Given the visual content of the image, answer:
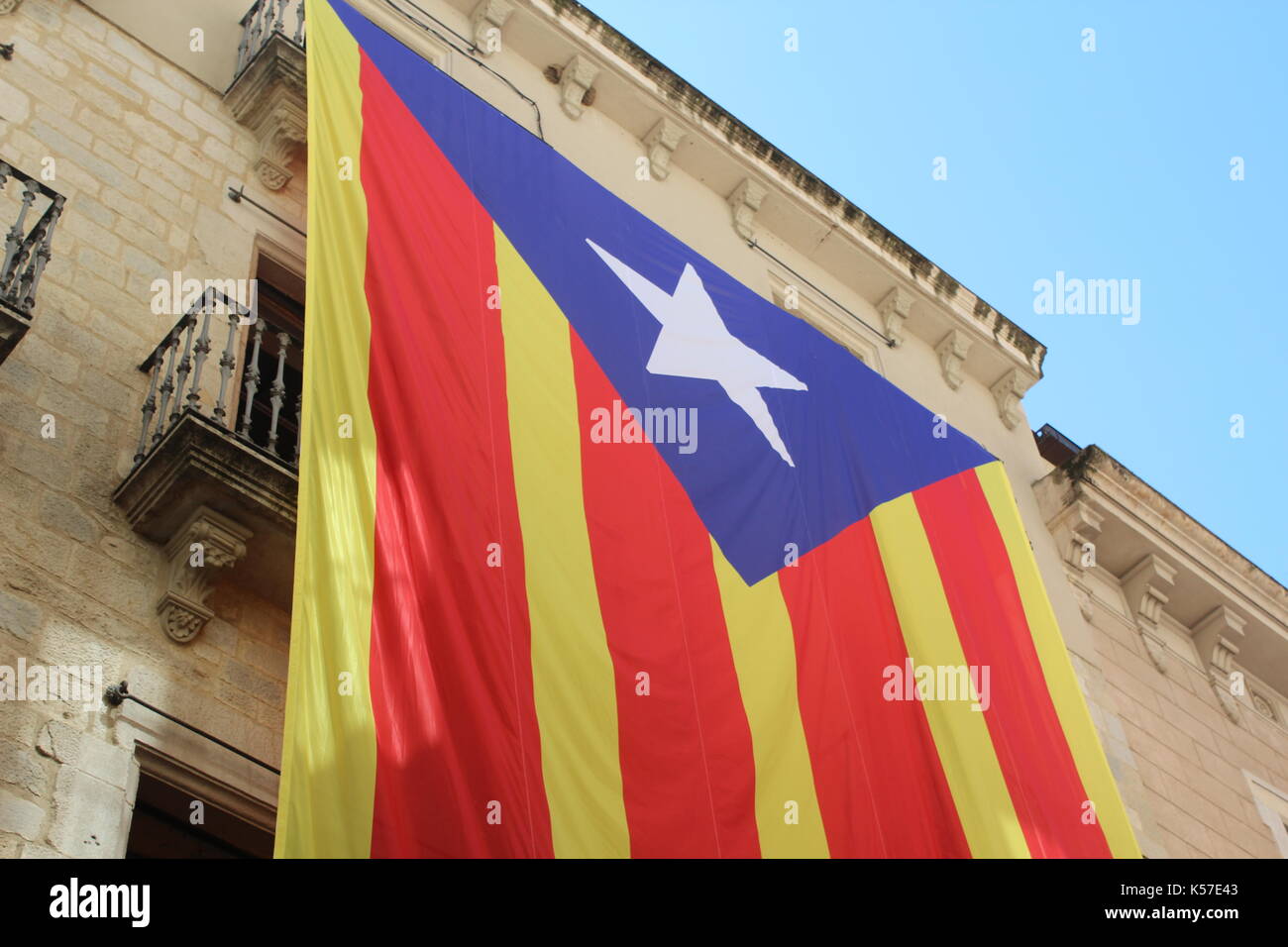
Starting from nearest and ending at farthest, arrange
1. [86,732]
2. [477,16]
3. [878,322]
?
[86,732], [477,16], [878,322]

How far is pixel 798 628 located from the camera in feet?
29.0

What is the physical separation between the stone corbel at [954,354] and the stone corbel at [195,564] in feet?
30.3

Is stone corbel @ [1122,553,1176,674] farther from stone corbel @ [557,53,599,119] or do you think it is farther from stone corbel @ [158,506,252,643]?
stone corbel @ [158,506,252,643]

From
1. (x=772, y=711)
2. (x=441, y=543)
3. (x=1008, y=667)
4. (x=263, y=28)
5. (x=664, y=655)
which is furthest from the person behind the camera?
(x=263, y=28)

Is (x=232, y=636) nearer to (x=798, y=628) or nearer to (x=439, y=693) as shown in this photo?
(x=439, y=693)

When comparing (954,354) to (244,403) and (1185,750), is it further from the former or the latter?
(244,403)

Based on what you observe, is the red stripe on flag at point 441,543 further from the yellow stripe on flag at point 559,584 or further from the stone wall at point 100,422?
the stone wall at point 100,422

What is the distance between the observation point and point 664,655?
25.3ft

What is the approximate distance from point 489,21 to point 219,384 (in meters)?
5.97

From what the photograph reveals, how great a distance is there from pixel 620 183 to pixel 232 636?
688 centimetres

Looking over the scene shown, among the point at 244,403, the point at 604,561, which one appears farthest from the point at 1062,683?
the point at 244,403

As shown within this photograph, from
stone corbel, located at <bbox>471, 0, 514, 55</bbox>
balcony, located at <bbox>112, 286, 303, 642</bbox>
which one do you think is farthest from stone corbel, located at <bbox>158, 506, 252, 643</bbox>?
stone corbel, located at <bbox>471, 0, 514, 55</bbox>

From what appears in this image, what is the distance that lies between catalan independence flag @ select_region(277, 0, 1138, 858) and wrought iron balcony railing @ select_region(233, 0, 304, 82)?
787 millimetres
